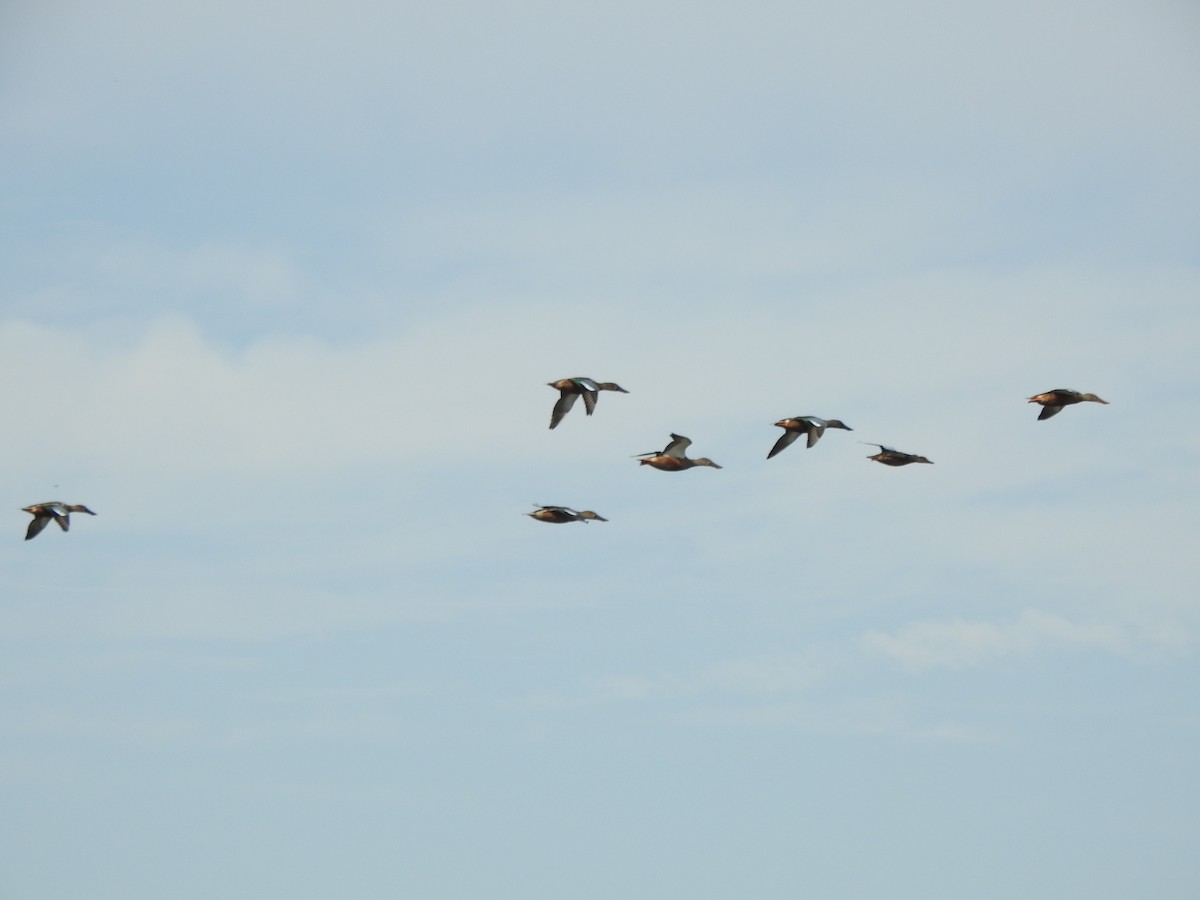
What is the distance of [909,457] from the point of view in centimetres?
10181

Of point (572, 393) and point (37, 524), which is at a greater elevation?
point (572, 393)

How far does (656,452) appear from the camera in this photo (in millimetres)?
105312

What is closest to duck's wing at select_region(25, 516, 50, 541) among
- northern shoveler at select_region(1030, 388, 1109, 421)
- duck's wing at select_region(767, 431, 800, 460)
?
duck's wing at select_region(767, 431, 800, 460)

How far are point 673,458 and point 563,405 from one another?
739 centimetres

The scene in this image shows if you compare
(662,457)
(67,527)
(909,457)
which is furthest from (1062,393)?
(67,527)

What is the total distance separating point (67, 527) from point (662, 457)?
2658 cm

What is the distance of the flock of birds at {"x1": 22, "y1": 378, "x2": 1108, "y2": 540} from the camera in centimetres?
10031

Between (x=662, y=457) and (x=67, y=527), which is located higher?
(x=662, y=457)

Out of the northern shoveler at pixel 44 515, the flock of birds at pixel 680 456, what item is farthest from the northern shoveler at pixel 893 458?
the northern shoveler at pixel 44 515

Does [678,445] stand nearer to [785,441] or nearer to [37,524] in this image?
[785,441]

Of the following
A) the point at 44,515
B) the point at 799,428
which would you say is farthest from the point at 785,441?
the point at 44,515

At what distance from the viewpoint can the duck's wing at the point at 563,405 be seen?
99.9 metres

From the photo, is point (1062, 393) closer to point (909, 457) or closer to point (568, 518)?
point (909, 457)

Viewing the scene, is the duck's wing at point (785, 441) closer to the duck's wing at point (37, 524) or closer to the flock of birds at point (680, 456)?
the flock of birds at point (680, 456)
